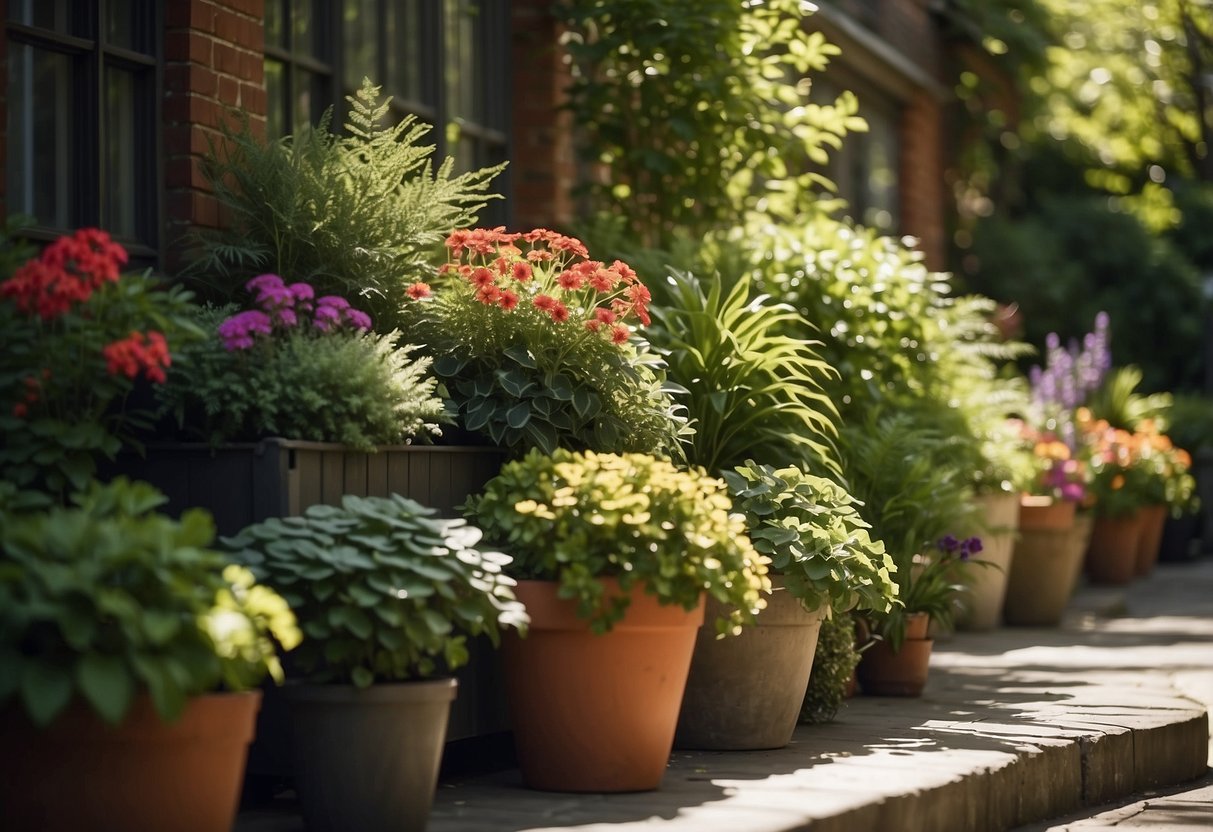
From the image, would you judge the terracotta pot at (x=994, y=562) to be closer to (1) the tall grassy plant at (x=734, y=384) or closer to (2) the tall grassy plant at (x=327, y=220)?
(1) the tall grassy plant at (x=734, y=384)

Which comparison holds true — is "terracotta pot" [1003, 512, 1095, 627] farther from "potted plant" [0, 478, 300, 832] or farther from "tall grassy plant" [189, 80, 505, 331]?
"potted plant" [0, 478, 300, 832]

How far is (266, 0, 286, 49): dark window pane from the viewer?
6.68 metres

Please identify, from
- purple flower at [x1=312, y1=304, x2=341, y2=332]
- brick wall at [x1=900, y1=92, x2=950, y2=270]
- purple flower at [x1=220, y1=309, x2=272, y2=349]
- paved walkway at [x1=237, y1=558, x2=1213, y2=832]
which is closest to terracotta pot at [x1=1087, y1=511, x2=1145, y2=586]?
brick wall at [x1=900, y1=92, x2=950, y2=270]

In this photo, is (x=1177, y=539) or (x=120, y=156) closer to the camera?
(x=120, y=156)

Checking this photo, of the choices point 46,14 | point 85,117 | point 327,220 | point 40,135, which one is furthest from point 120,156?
point 327,220

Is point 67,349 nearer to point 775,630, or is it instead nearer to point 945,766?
point 775,630

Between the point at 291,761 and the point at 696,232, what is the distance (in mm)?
4522

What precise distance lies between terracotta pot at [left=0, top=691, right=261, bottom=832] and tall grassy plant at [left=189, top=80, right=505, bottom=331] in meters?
2.03

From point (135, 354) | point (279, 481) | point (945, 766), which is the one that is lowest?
point (945, 766)

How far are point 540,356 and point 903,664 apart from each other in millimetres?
2174

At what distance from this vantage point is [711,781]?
188 inches

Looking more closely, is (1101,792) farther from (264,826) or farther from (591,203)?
(591,203)

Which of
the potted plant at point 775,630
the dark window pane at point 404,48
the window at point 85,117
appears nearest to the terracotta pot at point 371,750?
the potted plant at point 775,630

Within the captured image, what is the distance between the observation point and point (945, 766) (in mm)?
4883
